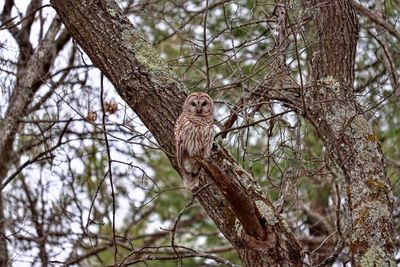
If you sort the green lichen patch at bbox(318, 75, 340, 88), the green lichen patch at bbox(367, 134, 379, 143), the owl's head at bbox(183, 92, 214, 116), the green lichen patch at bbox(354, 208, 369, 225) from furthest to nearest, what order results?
the green lichen patch at bbox(318, 75, 340, 88) → the green lichen patch at bbox(367, 134, 379, 143) → the green lichen patch at bbox(354, 208, 369, 225) → the owl's head at bbox(183, 92, 214, 116)

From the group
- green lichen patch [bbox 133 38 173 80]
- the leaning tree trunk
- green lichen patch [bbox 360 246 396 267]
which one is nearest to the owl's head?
green lichen patch [bbox 133 38 173 80]

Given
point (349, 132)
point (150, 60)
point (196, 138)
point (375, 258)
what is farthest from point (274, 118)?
point (375, 258)

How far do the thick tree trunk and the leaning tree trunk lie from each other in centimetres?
49

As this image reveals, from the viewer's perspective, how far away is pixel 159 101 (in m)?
4.88

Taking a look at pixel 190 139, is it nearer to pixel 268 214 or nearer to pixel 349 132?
pixel 268 214

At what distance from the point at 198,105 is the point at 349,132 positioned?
41.0 inches

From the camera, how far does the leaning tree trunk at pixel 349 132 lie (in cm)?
484

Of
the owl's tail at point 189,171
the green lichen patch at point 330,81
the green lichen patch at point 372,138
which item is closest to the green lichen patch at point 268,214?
the owl's tail at point 189,171

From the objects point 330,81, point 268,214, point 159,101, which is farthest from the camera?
point 330,81

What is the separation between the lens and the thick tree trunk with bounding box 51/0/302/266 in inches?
184

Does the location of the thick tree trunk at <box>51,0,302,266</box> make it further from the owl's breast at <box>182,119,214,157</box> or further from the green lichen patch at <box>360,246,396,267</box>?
the green lichen patch at <box>360,246,396,267</box>

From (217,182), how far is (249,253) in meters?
0.64

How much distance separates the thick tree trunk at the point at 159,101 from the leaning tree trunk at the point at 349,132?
49 cm

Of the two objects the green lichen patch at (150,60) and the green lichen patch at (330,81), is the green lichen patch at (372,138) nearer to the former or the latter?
the green lichen patch at (330,81)
